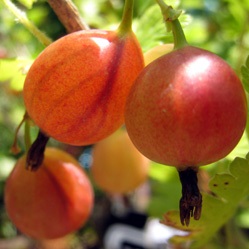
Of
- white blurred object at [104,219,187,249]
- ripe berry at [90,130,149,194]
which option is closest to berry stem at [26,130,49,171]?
ripe berry at [90,130,149,194]

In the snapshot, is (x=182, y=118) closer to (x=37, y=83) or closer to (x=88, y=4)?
(x=37, y=83)

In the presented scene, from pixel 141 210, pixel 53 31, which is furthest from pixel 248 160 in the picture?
pixel 141 210

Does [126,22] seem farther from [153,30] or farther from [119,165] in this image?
[119,165]

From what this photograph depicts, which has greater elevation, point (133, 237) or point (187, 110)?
point (187, 110)

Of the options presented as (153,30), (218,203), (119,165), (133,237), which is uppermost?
(153,30)

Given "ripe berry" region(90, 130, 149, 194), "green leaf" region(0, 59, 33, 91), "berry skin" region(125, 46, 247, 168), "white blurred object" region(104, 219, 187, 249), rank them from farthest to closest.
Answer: "white blurred object" region(104, 219, 187, 249)
"ripe berry" region(90, 130, 149, 194)
"green leaf" region(0, 59, 33, 91)
"berry skin" region(125, 46, 247, 168)

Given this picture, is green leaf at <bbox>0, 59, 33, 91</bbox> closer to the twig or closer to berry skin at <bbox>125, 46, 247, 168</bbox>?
the twig

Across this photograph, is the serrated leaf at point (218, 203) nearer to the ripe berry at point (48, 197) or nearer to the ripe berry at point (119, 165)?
the ripe berry at point (48, 197)

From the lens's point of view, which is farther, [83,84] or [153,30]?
[153,30]

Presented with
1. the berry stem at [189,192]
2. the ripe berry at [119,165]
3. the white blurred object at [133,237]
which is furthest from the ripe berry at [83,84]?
the white blurred object at [133,237]

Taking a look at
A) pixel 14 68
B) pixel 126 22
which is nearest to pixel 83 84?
pixel 126 22
